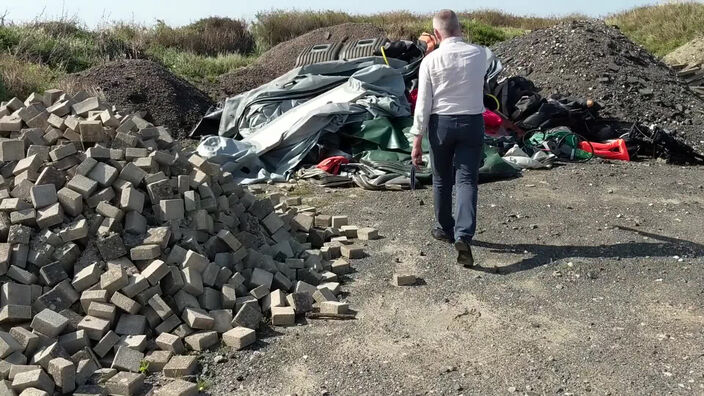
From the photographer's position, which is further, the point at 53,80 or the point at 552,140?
the point at 53,80

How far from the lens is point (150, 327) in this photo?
169 inches

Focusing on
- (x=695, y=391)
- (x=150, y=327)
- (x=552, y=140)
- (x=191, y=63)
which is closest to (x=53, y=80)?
(x=191, y=63)

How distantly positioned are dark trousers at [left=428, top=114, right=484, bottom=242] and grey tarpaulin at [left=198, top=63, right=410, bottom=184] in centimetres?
360

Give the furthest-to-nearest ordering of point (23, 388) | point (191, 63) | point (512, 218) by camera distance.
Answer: point (191, 63) → point (512, 218) → point (23, 388)

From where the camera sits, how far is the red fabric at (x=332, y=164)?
8750 millimetres

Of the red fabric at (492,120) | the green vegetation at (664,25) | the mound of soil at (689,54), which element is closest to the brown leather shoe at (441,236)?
the red fabric at (492,120)

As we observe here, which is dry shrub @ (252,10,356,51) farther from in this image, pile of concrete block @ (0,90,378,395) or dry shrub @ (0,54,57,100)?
pile of concrete block @ (0,90,378,395)

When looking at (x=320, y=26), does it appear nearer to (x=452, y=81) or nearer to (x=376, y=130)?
(x=376, y=130)

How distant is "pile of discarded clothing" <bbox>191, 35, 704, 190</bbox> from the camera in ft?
28.9

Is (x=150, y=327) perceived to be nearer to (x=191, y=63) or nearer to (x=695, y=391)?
(x=695, y=391)

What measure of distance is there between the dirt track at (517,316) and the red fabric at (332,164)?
1.50 m

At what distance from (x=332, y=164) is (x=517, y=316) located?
4553 mm

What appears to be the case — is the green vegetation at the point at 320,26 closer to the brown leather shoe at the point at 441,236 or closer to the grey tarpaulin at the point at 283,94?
the grey tarpaulin at the point at 283,94

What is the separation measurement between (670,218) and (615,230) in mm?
838
